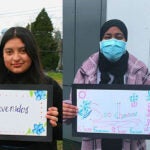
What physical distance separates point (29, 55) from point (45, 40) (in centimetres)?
807

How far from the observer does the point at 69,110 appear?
7.31 feet

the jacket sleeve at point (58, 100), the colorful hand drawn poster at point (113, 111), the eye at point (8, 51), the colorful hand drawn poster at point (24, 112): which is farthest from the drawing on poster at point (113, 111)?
the eye at point (8, 51)

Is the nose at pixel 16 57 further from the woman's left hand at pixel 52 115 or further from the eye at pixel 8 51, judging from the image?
the woman's left hand at pixel 52 115

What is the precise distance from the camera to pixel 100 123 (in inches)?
91.1

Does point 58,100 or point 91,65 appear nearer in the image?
point 58,100

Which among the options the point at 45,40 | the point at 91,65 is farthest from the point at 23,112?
the point at 45,40

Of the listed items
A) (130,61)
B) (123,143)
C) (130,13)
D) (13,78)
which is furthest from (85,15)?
(123,143)

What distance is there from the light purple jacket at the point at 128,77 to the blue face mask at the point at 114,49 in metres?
0.08

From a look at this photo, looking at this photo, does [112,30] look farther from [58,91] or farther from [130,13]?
[58,91]

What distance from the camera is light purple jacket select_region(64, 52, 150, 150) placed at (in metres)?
2.24

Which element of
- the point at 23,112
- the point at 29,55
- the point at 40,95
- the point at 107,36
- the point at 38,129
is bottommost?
the point at 38,129

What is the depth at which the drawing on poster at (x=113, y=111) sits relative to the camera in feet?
7.43

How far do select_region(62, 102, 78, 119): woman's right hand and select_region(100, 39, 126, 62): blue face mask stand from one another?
369 mm

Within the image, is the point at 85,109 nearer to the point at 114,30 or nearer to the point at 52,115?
the point at 52,115
